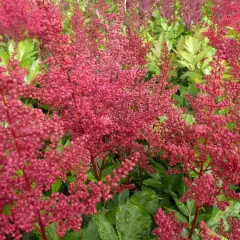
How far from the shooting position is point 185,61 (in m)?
3.92

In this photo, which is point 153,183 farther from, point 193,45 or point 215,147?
point 193,45

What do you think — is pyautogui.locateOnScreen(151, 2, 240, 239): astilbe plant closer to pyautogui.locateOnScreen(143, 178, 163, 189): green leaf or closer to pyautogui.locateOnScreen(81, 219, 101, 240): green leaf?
pyautogui.locateOnScreen(81, 219, 101, 240): green leaf

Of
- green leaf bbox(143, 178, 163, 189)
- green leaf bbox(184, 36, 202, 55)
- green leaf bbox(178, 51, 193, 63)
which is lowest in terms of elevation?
green leaf bbox(143, 178, 163, 189)

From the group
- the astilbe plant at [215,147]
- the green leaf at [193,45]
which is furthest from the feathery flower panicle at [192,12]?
the astilbe plant at [215,147]

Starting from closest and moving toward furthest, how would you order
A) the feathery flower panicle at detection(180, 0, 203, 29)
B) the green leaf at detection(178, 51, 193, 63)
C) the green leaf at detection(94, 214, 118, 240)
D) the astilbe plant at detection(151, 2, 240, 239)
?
the astilbe plant at detection(151, 2, 240, 239), the green leaf at detection(94, 214, 118, 240), the green leaf at detection(178, 51, 193, 63), the feathery flower panicle at detection(180, 0, 203, 29)

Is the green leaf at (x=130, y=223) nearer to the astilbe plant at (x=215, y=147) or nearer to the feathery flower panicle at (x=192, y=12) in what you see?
the astilbe plant at (x=215, y=147)

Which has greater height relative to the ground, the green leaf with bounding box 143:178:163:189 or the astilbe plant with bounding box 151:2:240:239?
the astilbe plant with bounding box 151:2:240:239

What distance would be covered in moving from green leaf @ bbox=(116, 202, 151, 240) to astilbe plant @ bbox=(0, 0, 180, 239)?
0.56 ft

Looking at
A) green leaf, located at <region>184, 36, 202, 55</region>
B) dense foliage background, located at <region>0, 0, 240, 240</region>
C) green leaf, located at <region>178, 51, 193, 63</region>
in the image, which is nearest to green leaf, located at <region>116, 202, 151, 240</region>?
dense foliage background, located at <region>0, 0, 240, 240</region>

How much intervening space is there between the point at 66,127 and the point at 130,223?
0.64 m

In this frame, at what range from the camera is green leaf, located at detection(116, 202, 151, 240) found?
1935 mm

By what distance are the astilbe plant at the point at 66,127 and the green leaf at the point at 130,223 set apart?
17cm

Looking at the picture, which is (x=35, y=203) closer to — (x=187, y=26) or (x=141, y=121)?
(x=141, y=121)

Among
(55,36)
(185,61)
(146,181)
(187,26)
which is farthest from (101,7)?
(55,36)
